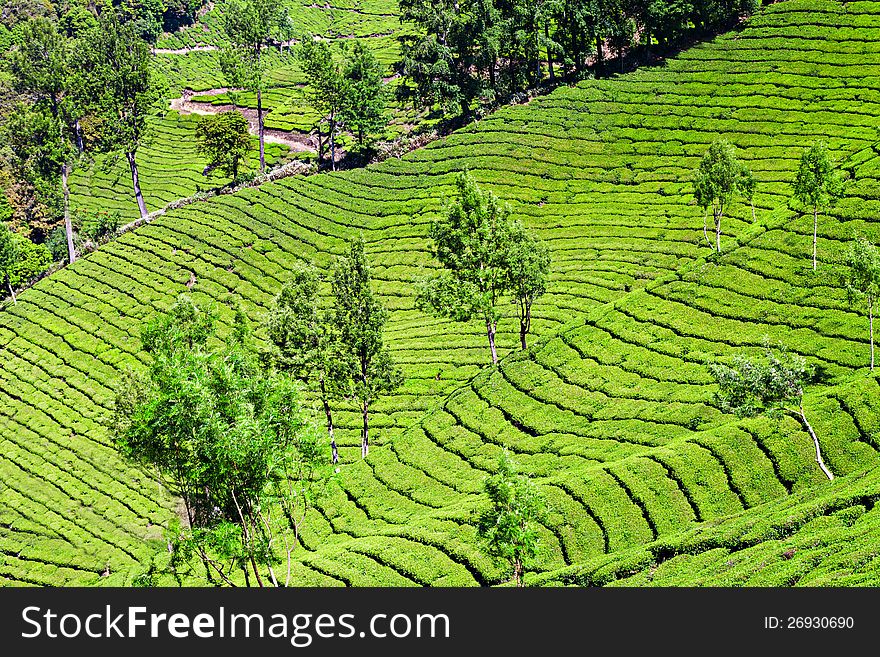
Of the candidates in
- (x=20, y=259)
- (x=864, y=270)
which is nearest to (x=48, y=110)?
(x=20, y=259)

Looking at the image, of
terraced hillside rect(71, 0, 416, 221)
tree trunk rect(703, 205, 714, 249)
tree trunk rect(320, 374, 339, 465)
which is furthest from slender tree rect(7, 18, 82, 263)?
tree trunk rect(703, 205, 714, 249)

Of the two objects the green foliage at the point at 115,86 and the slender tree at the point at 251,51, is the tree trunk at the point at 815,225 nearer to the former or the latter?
the slender tree at the point at 251,51

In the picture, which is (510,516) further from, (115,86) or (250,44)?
(250,44)

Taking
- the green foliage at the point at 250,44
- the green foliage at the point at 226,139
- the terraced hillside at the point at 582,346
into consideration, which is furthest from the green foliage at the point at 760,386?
the green foliage at the point at 250,44

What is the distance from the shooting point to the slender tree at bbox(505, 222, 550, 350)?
5959 centimetres

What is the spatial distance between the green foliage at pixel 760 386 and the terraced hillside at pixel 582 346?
139 inches

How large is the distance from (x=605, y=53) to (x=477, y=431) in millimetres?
76755

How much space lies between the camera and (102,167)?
118 meters

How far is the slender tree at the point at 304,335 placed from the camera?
55.0 m

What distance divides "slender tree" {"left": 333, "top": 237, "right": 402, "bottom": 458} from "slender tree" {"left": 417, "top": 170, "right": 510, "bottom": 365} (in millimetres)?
4729

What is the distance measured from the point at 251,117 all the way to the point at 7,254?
1807 inches

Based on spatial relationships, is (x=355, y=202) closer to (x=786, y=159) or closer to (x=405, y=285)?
(x=405, y=285)

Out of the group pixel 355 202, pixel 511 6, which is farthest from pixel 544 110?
pixel 355 202

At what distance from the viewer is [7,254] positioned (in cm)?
9550
